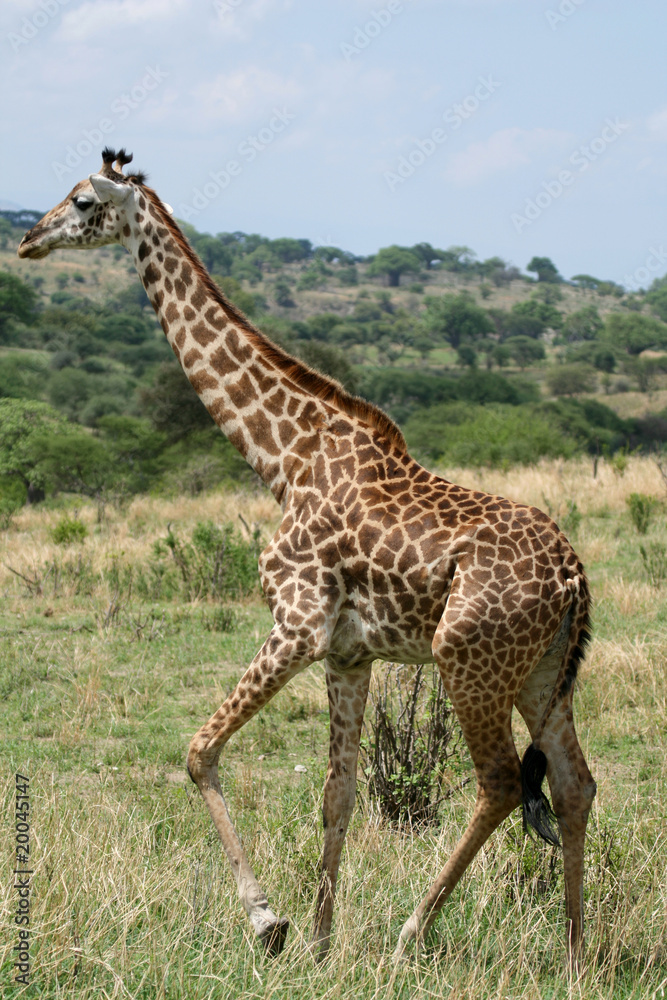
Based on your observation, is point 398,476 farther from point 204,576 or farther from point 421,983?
point 204,576

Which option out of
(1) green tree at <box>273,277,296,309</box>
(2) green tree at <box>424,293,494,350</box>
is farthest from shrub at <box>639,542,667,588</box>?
(1) green tree at <box>273,277,296,309</box>

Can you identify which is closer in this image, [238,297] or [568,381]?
[238,297]

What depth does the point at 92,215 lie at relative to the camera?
180 inches

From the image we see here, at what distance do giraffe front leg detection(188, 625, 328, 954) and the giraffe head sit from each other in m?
2.18

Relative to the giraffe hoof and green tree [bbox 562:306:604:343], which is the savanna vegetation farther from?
green tree [bbox 562:306:604:343]

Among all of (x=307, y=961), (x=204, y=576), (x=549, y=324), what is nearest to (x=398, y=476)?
(x=307, y=961)

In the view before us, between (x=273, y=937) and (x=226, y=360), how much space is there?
8.16 ft

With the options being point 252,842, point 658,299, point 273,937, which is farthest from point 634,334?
point 273,937

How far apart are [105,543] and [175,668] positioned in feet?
15.1

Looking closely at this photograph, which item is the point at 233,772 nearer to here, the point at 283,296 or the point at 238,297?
the point at 238,297

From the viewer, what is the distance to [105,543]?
12258 mm

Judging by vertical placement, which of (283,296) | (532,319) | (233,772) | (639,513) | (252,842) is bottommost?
(233,772)

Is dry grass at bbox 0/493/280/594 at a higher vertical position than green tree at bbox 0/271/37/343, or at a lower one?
lower

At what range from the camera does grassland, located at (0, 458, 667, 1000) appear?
3.49 m
